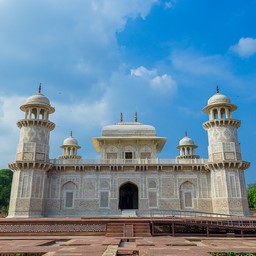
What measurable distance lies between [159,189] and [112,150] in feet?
23.7

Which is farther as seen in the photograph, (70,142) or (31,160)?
(70,142)

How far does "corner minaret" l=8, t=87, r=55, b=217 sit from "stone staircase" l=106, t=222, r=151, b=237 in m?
11.6

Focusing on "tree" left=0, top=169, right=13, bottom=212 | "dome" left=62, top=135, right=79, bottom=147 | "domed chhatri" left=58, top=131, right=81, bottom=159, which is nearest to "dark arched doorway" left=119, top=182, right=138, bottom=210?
"domed chhatri" left=58, top=131, right=81, bottom=159

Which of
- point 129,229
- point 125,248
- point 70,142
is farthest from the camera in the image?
point 70,142

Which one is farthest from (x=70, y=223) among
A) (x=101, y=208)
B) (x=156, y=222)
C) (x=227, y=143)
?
(x=227, y=143)

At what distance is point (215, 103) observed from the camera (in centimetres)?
2733

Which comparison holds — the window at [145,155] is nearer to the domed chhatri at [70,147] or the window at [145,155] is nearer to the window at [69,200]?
the window at [69,200]

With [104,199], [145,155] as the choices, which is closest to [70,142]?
[145,155]

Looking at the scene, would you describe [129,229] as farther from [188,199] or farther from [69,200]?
[69,200]

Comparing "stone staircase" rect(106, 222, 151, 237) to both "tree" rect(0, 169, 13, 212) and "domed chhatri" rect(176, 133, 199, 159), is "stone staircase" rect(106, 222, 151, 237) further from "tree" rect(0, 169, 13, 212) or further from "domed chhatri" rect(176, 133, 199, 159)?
"tree" rect(0, 169, 13, 212)

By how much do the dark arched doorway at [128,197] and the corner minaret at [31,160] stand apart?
350 inches

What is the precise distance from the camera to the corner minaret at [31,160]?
24500 mm

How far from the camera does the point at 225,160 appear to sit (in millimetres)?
25109

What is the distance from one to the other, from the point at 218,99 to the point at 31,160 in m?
19.3
